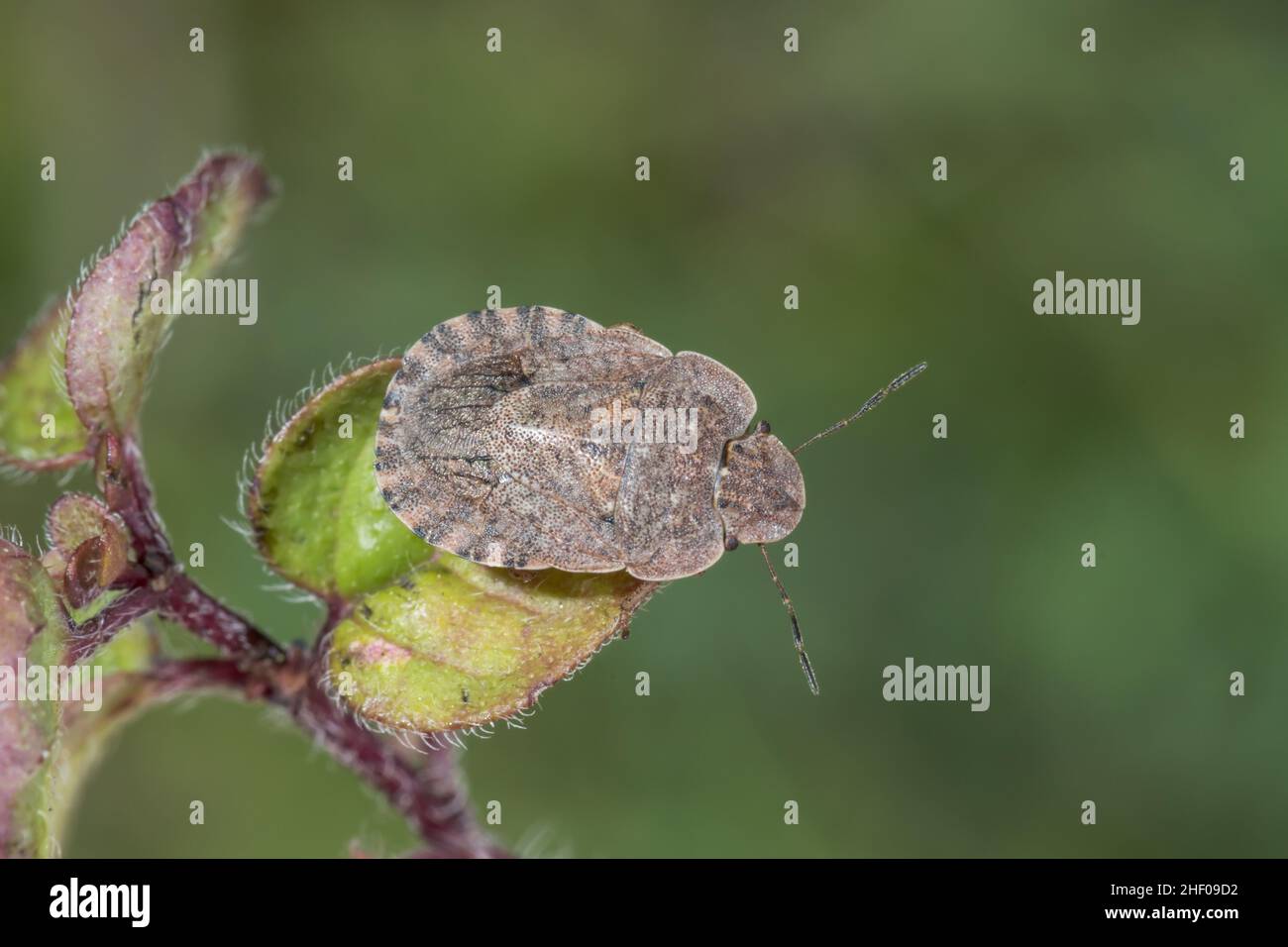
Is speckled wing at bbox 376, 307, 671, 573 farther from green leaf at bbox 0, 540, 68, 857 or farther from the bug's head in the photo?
green leaf at bbox 0, 540, 68, 857

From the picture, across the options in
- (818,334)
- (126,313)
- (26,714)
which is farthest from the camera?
(818,334)

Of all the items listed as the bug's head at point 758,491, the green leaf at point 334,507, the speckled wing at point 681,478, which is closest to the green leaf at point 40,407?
the green leaf at point 334,507

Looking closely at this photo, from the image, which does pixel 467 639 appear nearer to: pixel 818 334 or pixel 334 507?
pixel 334 507

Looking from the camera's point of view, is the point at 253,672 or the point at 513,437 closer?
the point at 253,672

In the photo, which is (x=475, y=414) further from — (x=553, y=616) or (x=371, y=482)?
(x=553, y=616)

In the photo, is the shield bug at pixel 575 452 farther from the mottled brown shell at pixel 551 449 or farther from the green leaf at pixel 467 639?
the green leaf at pixel 467 639

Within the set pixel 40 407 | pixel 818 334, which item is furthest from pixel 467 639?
pixel 818 334

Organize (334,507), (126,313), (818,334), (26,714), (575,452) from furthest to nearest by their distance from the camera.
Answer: (818,334), (575,452), (334,507), (126,313), (26,714)
